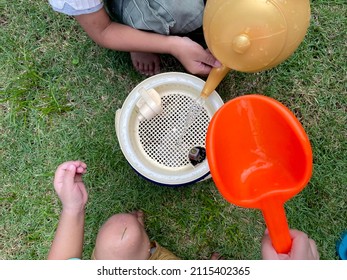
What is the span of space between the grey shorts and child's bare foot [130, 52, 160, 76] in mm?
125

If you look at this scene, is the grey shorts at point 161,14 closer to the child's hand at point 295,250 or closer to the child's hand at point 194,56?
the child's hand at point 194,56

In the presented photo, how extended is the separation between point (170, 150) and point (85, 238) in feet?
1.19

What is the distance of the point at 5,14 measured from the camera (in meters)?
1.36

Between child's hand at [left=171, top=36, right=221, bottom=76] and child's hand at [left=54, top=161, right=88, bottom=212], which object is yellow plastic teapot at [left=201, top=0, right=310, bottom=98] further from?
child's hand at [left=54, top=161, right=88, bottom=212]

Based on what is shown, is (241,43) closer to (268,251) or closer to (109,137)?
(268,251)

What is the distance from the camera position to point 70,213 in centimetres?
117

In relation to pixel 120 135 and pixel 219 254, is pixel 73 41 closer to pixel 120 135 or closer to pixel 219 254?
pixel 120 135

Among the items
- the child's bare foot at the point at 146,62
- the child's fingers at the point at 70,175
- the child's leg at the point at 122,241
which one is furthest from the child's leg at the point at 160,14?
the child's leg at the point at 122,241

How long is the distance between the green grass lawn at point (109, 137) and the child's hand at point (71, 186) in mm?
154

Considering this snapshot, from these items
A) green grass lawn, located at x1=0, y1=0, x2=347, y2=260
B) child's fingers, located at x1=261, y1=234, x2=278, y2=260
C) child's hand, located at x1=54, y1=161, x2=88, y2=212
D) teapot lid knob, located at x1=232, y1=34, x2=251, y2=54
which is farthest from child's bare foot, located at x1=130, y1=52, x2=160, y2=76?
child's fingers, located at x1=261, y1=234, x2=278, y2=260

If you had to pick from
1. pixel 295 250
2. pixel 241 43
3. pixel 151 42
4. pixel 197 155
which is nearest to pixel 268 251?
pixel 295 250

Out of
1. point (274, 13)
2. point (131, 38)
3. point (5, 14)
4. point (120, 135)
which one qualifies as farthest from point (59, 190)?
point (274, 13)

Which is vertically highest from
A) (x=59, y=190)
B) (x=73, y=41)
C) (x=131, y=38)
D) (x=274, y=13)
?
(x=274, y=13)

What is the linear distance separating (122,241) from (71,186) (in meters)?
0.19
